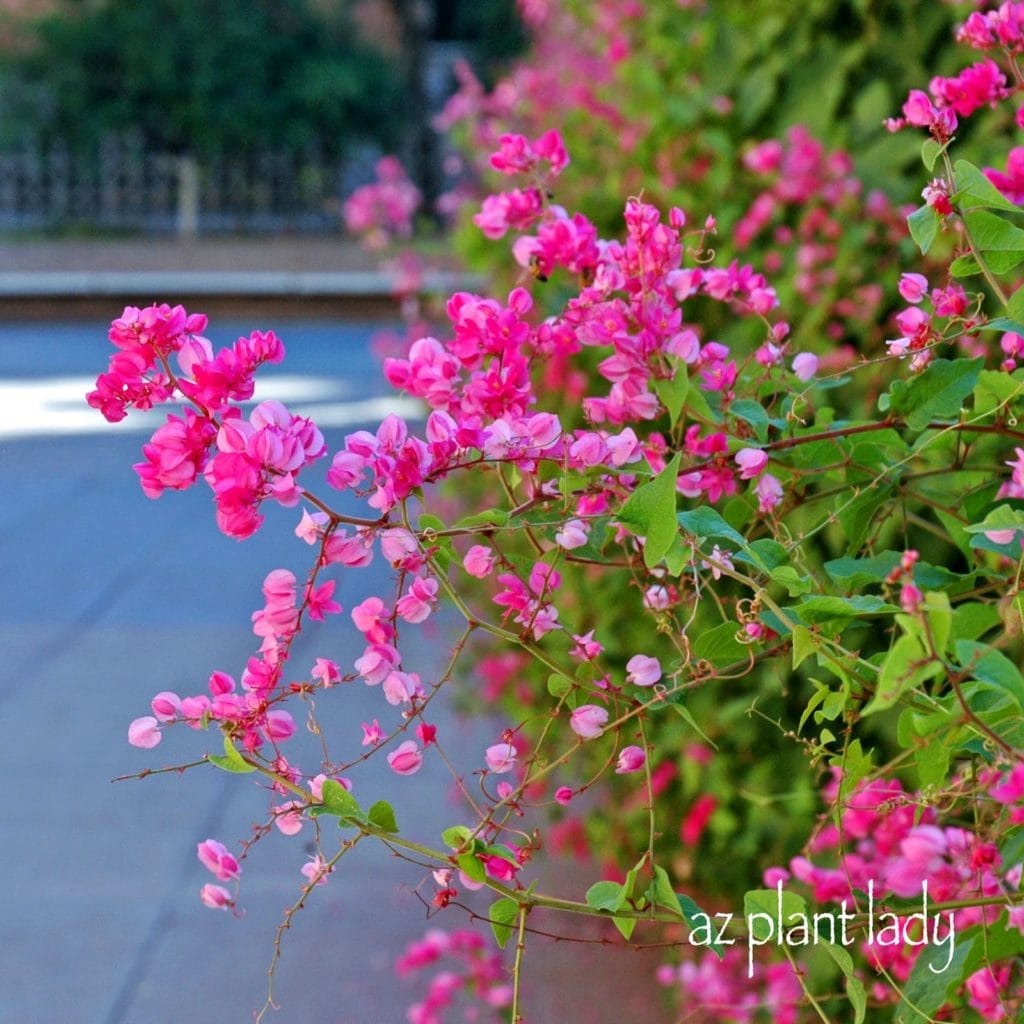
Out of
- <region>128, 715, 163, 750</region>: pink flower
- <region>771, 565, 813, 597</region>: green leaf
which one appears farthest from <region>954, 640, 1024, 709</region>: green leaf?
<region>128, 715, 163, 750</region>: pink flower

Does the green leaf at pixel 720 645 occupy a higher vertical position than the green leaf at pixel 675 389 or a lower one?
lower

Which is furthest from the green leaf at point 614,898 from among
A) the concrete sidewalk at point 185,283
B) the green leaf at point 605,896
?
the concrete sidewalk at point 185,283

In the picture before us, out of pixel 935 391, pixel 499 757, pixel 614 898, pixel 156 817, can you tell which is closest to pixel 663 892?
pixel 614 898

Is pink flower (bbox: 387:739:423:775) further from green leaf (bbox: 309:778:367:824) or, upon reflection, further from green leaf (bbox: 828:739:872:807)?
green leaf (bbox: 828:739:872:807)

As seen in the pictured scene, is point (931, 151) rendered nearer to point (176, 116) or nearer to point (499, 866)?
point (499, 866)

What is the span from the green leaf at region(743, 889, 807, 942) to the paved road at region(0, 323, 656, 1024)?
0.61 meters

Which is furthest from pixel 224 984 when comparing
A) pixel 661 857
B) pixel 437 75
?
pixel 437 75

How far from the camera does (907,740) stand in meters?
0.83

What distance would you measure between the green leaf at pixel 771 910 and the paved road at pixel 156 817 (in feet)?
2.00

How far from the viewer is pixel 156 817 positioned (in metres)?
3.46

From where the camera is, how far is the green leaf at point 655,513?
82cm

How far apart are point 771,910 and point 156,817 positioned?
9.17 ft

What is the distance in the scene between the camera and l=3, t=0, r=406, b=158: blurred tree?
1725 centimetres

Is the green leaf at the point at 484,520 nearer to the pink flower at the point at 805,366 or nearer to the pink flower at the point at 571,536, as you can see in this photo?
the pink flower at the point at 571,536
